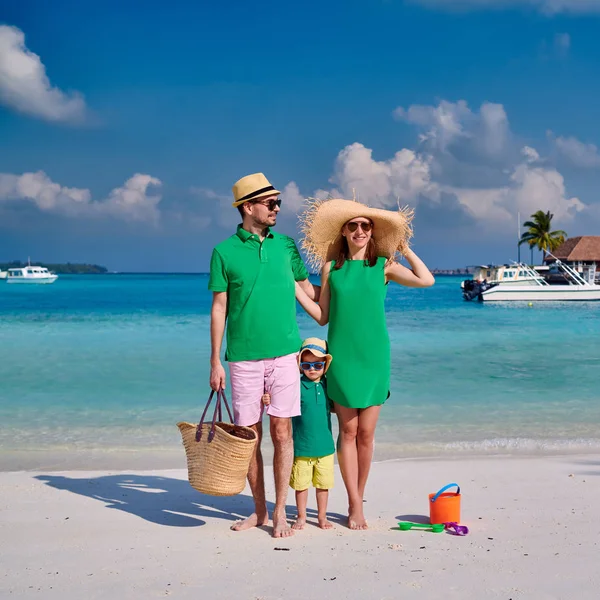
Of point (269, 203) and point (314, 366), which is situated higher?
point (269, 203)

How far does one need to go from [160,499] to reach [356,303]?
2099 millimetres

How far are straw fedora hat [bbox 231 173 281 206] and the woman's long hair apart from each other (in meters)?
0.52

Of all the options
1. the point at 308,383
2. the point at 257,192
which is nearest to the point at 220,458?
the point at 308,383

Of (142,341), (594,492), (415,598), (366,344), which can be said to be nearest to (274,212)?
(366,344)

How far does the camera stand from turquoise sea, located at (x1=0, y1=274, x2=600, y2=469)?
7.25m

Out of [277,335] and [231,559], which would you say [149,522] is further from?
[277,335]

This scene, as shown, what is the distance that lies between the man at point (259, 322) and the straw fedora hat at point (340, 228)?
0.25m

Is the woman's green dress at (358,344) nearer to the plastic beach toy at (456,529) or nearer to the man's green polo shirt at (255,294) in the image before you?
the man's green polo shirt at (255,294)

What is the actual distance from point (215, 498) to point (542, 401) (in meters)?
6.58

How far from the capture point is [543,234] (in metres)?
74.4

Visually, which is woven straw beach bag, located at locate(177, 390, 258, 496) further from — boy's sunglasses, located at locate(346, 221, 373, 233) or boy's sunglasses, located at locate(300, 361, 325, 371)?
boy's sunglasses, located at locate(346, 221, 373, 233)

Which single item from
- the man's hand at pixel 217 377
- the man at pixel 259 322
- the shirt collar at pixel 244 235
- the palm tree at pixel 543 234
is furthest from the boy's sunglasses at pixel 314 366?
the palm tree at pixel 543 234

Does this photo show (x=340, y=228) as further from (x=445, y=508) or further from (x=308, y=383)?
(x=445, y=508)

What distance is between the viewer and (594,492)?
4.85m
